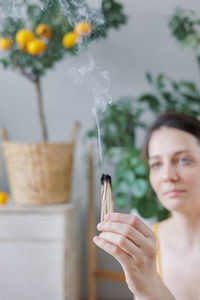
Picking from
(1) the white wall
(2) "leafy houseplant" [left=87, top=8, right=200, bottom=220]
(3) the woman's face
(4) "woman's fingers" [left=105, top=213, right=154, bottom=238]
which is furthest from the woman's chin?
(1) the white wall

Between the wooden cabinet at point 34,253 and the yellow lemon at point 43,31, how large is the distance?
629mm

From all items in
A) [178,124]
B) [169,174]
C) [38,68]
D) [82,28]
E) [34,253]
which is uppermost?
[38,68]

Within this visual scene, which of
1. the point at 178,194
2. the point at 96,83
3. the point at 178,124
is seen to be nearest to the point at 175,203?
the point at 178,194

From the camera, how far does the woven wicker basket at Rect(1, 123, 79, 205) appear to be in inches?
61.7

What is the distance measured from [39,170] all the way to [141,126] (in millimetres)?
423

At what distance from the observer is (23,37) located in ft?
4.66

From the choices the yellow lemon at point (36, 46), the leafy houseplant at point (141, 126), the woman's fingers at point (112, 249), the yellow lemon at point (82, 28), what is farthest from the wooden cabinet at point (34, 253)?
the woman's fingers at point (112, 249)

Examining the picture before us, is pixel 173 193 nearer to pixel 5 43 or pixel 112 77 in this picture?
pixel 5 43

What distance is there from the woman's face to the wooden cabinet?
2.21 ft

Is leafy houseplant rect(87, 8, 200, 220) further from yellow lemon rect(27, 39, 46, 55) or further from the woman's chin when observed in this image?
the woman's chin

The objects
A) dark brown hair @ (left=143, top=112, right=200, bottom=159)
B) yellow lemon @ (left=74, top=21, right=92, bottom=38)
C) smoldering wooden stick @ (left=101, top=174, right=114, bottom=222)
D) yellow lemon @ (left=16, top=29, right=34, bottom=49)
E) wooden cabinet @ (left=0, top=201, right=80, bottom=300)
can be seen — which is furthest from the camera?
wooden cabinet @ (left=0, top=201, right=80, bottom=300)

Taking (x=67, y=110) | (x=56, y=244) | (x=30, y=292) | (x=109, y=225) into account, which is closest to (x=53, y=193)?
→ (x=56, y=244)

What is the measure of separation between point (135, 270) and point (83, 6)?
1.57 feet

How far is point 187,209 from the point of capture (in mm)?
919
